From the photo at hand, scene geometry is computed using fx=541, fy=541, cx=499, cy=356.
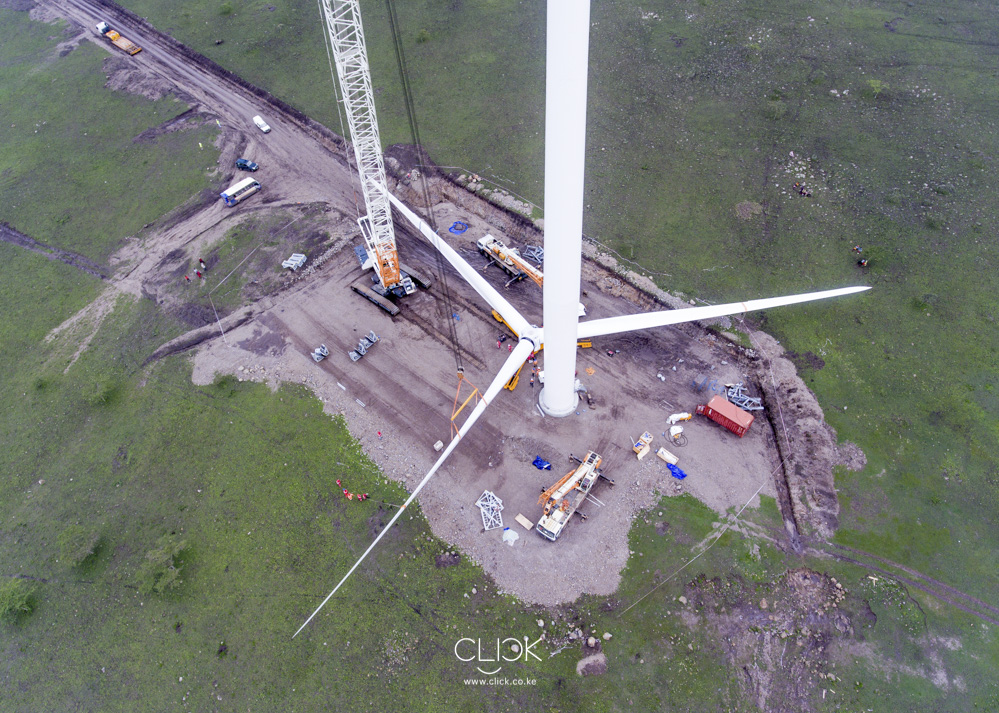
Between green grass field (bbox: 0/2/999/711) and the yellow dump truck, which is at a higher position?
the yellow dump truck

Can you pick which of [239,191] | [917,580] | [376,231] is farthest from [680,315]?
[239,191]

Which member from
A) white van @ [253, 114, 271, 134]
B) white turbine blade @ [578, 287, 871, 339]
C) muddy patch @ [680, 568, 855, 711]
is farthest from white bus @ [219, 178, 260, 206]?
muddy patch @ [680, 568, 855, 711]

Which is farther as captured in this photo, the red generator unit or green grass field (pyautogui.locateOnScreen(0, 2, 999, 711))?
the red generator unit

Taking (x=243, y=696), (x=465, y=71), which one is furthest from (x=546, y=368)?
(x=465, y=71)

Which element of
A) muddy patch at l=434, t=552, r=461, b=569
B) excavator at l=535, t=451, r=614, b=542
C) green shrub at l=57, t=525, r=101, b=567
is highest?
excavator at l=535, t=451, r=614, b=542

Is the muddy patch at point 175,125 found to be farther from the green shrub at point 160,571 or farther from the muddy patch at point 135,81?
the green shrub at point 160,571

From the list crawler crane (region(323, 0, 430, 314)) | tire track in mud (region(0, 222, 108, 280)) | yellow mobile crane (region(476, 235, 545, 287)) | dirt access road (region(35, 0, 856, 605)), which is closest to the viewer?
dirt access road (region(35, 0, 856, 605))

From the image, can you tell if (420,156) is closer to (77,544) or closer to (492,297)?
(492,297)

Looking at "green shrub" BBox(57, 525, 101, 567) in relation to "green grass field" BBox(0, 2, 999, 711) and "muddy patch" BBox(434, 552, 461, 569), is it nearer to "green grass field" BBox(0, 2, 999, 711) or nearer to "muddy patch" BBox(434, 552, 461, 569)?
"green grass field" BBox(0, 2, 999, 711)

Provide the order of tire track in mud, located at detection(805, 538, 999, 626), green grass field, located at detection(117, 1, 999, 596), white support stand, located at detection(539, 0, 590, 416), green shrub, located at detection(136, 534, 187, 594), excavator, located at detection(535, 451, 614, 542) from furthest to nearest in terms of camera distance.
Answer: green grass field, located at detection(117, 1, 999, 596) < excavator, located at detection(535, 451, 614, 542) < green shrub, located at detection(136, 534, 187, 594) < tire track in mud, located at detection(805, 538, 999, 626) < white support stand, located at detection(539, 0, 590, 416)
